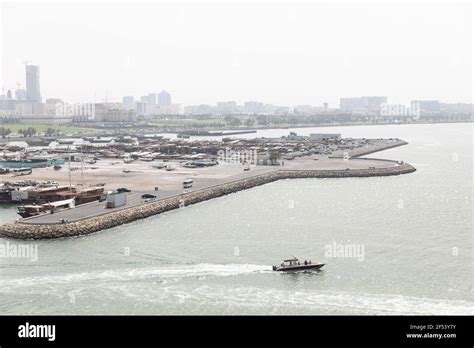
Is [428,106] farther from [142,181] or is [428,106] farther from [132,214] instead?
[132,214]

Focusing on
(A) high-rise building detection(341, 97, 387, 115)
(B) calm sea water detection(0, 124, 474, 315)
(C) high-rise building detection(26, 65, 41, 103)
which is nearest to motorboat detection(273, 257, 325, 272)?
(B) calm sea water detection(0, 124, 474, 315)

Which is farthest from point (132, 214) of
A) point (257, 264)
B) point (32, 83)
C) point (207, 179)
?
point (32, 83)

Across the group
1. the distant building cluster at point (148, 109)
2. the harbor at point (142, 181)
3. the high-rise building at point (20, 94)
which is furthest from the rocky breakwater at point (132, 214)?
the high-rise building at point (20, 94)

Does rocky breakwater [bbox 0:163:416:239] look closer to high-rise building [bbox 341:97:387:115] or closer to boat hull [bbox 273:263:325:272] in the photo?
boat hull [bbox 273:263:325:272]

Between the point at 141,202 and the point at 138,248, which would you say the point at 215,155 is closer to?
the point at 141,202
